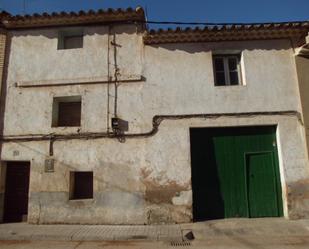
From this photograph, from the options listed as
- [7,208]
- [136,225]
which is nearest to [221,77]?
[136,225]

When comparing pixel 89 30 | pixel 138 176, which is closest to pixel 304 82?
pixel 138 176

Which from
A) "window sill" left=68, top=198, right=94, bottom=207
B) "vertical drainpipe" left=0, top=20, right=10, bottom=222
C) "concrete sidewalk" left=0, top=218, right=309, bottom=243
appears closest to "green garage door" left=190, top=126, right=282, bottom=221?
"concrete sidewalk" left=0, top=218, right=309, bottom=243

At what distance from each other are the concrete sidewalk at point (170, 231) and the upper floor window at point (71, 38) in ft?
18.2

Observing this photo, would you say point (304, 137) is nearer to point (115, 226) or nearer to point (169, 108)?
point (169, 108)

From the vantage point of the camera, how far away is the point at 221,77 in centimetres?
873

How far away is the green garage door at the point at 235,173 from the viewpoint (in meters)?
8.05

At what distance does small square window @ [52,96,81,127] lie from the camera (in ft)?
28.9

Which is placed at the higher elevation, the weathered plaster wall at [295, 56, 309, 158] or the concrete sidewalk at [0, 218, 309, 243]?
the weathered plaster wall at [295, 56, 309, 158]

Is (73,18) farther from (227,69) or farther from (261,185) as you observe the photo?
(261,185)

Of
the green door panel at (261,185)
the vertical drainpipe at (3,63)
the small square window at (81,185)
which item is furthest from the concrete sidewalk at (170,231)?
the vertical drainpipe at (3,63)

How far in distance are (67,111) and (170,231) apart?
481cm

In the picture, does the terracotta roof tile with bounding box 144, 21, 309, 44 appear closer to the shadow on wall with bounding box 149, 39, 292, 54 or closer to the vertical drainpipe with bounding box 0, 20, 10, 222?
the shadow on wall with bounding box 149, 39, 292, 54

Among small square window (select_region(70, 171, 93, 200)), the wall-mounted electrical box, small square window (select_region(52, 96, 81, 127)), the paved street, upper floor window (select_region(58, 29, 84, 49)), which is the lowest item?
the paved street

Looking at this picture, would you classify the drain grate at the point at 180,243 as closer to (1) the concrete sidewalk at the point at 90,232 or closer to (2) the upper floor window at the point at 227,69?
(1) the concrete sidewalk at the point at 90,232
